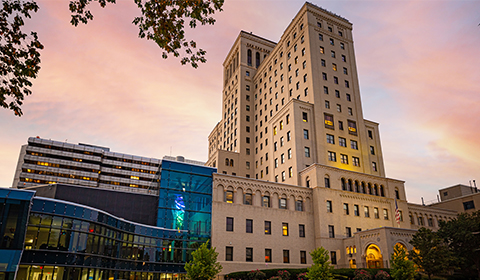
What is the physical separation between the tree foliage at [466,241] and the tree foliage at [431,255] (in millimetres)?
2806

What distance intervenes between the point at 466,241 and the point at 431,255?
6.88 metres

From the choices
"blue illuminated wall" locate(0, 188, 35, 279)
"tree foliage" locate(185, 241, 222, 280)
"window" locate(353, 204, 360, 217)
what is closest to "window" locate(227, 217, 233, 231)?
"tree foliage" locate(185, 241, 222, 280)

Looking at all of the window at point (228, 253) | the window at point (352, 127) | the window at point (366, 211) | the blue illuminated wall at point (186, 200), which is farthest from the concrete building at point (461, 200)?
the blue illuminated wall at point (186, 200)

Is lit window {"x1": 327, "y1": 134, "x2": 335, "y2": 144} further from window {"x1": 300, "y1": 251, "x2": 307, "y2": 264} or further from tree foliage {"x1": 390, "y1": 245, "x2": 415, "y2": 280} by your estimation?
tree foliage {"x1": 390, "y1": 245, "x2": 415, "y2": 280}

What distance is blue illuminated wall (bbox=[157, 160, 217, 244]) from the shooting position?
44.5 meters

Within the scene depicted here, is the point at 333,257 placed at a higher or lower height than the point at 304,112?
lower

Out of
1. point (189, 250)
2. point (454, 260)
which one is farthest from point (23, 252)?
point (454, 260)

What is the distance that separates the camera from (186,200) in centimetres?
4616

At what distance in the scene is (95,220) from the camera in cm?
3322

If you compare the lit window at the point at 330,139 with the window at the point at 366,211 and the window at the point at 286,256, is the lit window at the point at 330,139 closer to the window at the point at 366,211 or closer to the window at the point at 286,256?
the window at the point at 366,211

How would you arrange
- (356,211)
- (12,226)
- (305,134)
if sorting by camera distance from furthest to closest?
(305,134) < (356,211) < (12,226)

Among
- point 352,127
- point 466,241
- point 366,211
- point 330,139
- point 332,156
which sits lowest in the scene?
point 466,241

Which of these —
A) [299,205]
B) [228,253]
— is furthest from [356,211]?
[228,253]

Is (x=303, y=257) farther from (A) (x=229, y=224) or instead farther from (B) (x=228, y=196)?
(B) (x=228, y=196)
